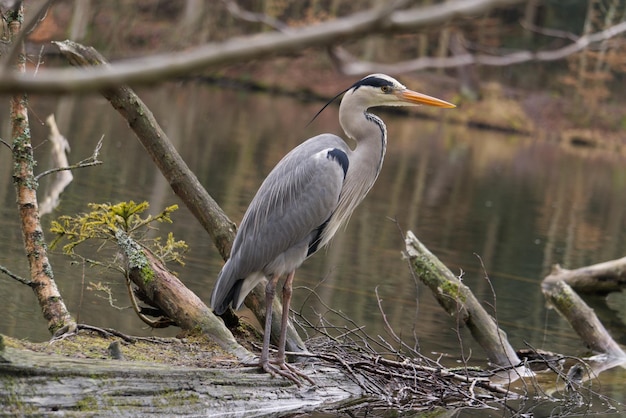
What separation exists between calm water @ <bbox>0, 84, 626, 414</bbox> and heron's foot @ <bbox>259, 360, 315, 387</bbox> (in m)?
0.96

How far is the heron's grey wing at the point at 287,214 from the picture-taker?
550 cm

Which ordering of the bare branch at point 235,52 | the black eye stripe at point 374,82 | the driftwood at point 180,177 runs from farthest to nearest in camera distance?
the driftwood at point 180,177
the black eye stripe at point 374,82
the bare branch at point 235,52

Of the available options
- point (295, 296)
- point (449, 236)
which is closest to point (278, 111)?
point (449, 236)

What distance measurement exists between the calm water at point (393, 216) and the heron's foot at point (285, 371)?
957mm

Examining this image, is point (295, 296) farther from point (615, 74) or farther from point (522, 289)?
point (615, 74)

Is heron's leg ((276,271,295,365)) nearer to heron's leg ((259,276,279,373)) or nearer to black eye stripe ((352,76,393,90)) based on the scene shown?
heron's leg ((259,276,279,373))

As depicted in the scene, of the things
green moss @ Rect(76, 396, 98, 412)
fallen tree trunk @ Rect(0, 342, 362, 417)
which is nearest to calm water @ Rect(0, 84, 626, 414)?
fallen tree trunk @ Rect(0, 342, 362, 417)

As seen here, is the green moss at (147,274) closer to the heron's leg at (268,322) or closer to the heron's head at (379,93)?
the heron's leg at (268,322)

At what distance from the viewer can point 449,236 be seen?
13.7 m

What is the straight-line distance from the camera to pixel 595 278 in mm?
10547

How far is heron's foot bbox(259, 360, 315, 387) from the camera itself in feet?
17.4

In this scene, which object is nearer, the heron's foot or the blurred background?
the heron's foot

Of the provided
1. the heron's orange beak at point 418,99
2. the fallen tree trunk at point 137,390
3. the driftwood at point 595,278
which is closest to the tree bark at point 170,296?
the fallen tree trunk at point 137,390

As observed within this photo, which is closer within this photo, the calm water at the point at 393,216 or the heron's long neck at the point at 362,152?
the heron's long neck at the point at 362,152
